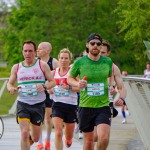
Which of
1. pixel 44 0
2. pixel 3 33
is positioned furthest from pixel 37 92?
pixel 3 33

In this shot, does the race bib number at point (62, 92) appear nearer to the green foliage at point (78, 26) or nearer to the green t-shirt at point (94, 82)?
the green t-shirt at point (94, 82)

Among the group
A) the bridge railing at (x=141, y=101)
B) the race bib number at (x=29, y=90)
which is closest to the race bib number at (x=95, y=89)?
the bridge railing at (x=141, y=101)

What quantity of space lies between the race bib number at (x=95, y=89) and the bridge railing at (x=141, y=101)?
753 mm

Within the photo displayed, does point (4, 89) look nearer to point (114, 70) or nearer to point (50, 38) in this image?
point (114, 70)

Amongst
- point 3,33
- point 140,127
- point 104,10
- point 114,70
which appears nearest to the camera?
point 114,70

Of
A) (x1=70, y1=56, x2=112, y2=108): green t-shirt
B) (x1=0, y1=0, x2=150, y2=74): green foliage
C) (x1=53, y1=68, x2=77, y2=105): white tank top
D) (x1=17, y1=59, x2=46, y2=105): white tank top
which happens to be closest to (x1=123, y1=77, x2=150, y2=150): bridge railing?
(x1=70, y1=56, x2=112, y2=108): green t-shirt

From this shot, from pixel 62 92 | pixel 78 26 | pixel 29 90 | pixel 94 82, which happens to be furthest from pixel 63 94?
pixel 78 26

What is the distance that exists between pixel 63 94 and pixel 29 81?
4.81 ft

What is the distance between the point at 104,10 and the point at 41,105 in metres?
33.9

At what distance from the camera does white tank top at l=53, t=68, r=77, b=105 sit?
12.4m

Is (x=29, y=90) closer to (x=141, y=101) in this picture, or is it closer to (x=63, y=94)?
(x=63, y=94)

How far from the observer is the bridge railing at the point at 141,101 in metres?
11.0

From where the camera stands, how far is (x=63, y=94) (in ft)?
40.8

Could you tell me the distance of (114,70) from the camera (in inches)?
421
